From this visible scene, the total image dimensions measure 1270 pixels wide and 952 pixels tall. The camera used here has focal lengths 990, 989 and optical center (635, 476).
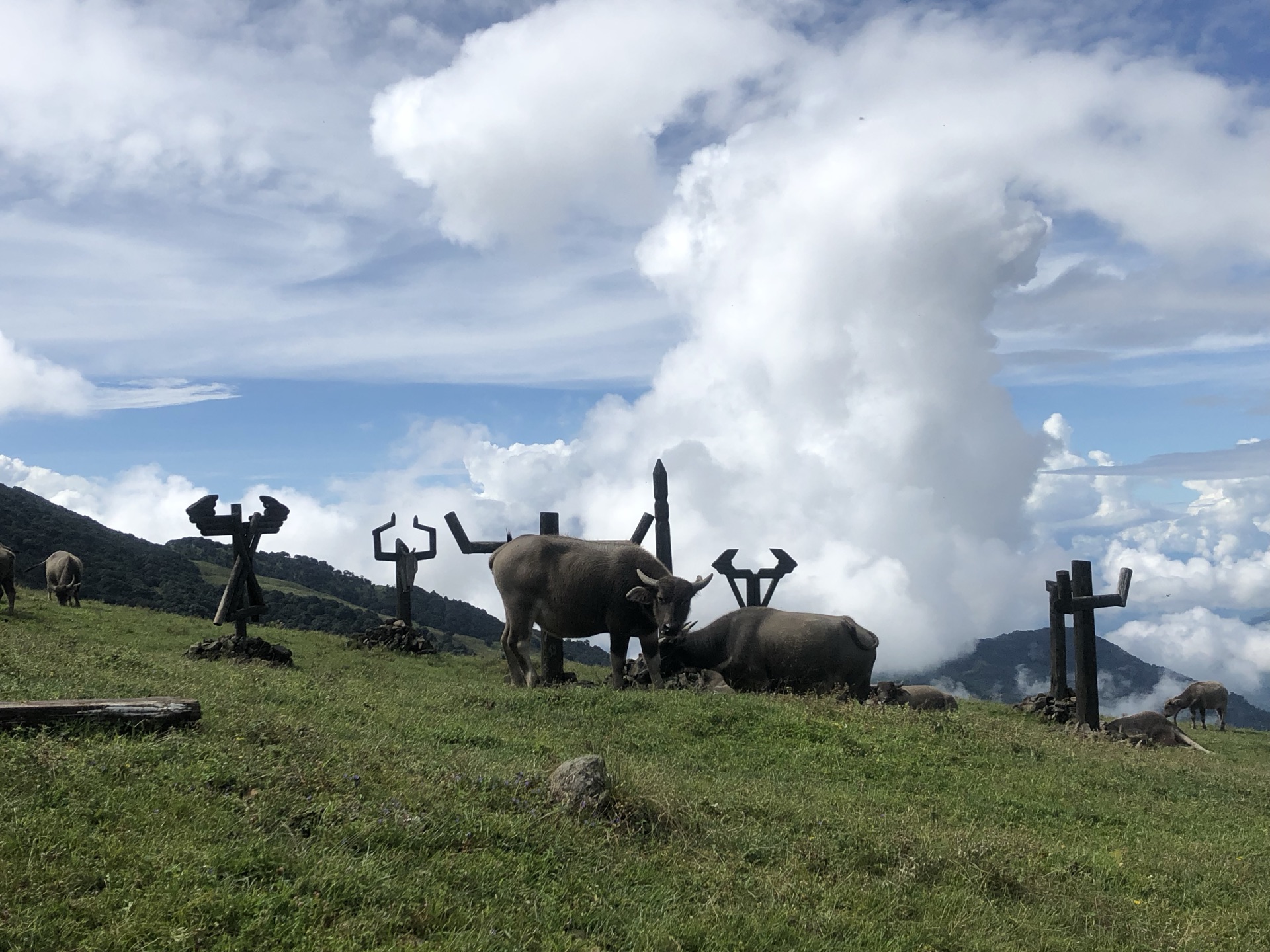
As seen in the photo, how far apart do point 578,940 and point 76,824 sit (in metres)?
3.51

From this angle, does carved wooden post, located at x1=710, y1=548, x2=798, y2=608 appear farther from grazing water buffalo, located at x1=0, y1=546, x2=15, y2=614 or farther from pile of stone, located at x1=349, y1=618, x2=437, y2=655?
grazing water buffalo, located at x1=0, y1=546, x2=15, y2=614

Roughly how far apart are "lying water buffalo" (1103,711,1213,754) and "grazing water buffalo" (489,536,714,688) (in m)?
10.7

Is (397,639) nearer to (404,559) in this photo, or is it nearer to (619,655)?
(404,559)

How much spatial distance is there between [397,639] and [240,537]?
673 centimetres

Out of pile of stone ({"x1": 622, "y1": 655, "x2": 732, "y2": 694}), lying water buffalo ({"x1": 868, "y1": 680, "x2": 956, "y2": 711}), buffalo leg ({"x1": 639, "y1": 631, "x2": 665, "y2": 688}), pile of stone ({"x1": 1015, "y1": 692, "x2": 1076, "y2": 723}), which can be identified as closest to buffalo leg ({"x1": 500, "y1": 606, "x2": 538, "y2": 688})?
pile of stone ({"x1": 622, "y1": 655, "x2": 732, "y2": 694})

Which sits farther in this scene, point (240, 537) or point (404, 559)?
point (404, 559)

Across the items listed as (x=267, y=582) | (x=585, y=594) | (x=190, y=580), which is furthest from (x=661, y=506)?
(x=267, y=582)

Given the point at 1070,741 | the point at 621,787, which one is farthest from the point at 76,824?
the point at 1070,741

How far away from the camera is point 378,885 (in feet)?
21.3

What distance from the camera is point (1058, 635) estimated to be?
24875 millimetres

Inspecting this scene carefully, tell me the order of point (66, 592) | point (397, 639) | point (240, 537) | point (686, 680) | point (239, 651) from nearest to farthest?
point (686, 680)
point (239, 651)
point (240, 537)
point (397, 639)
point (66, 592)

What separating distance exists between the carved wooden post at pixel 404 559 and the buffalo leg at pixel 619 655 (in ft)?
38.5

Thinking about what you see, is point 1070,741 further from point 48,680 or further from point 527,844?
point 48,680

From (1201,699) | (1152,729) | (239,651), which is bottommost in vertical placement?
(1201,699)
